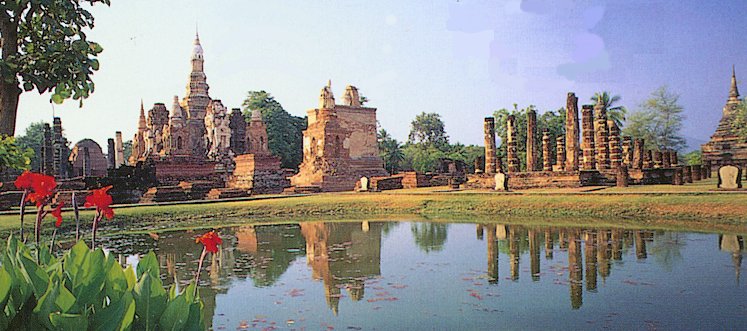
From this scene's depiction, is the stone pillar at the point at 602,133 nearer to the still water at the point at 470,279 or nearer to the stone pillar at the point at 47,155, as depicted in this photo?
the still water at the point at 470,279

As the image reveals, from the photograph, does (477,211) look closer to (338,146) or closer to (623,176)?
(623,176)

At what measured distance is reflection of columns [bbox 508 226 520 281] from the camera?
8.01m

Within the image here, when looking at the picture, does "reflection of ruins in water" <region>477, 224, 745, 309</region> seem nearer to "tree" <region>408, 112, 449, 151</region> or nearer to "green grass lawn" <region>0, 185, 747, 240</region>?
"green grass lawn" <region>0, 185, 747, 240</region>

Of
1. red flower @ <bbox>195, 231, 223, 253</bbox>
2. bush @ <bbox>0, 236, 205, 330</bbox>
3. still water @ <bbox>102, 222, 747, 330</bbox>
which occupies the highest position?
red flower @ <bbox>195, 231, 223, 253</bbox>

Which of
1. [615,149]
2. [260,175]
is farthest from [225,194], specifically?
[615,149]

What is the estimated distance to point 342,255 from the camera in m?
10.0

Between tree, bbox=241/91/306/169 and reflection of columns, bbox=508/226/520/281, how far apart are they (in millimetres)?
32839

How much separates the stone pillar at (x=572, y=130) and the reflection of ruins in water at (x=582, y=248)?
1214cm

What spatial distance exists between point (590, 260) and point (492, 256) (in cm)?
A: 150

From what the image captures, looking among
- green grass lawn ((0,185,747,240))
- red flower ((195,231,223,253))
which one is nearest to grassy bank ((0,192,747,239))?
green grass lawn ((0,185,747,240))

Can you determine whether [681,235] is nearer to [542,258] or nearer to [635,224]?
[635,224]

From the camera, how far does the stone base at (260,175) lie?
87.6ft

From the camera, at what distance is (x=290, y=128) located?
158ft

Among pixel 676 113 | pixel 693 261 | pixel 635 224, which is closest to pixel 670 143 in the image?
pixel 676 113
